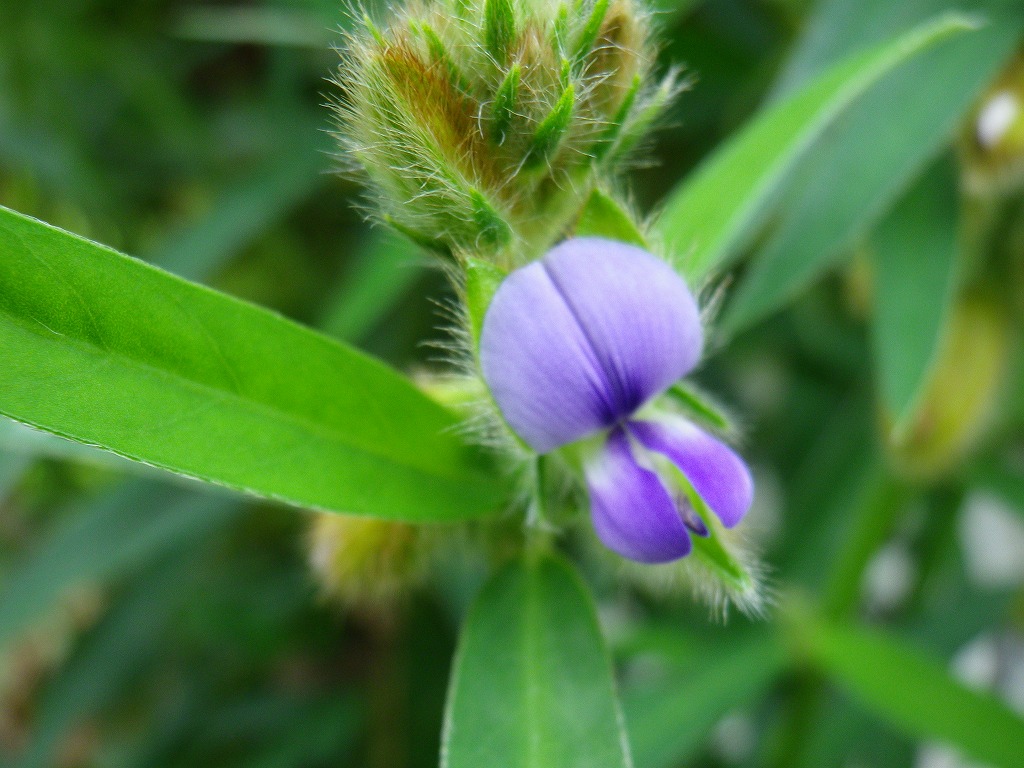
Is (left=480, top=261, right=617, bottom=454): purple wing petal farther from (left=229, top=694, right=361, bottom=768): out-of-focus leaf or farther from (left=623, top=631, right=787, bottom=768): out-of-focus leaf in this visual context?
(left=229, top=694, right=361, bottom=768): out-of-focus leaf

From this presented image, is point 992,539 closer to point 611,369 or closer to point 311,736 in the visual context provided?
point 311,736

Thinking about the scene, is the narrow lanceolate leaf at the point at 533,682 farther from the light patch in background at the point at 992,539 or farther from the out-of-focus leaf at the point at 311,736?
the light patch in background at the point at 992,539

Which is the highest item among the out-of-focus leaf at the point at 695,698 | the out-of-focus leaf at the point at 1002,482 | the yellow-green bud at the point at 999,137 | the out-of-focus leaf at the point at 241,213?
the yellow-green bud at the point at 999,137

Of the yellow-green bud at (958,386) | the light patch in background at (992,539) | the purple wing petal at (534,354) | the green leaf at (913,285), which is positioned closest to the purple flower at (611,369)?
the purple wing petal at (534,354)

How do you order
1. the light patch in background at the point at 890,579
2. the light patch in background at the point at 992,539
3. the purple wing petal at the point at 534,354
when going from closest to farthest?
the purple wing petal at the point at 534,354, the light patch in background at the point at 890,579, the light patch in background at the point at 992,539

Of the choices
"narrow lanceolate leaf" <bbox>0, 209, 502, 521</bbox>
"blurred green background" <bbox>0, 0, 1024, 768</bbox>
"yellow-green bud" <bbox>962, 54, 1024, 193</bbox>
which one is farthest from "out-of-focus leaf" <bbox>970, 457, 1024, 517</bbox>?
"narrow lanceolate leaf" <bbox>0, 209, 502, 521</bbox>

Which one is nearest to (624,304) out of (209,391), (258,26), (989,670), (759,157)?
(209,391)

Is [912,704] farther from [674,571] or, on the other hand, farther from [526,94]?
[526,94]

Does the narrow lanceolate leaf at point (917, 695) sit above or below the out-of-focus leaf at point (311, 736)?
above
